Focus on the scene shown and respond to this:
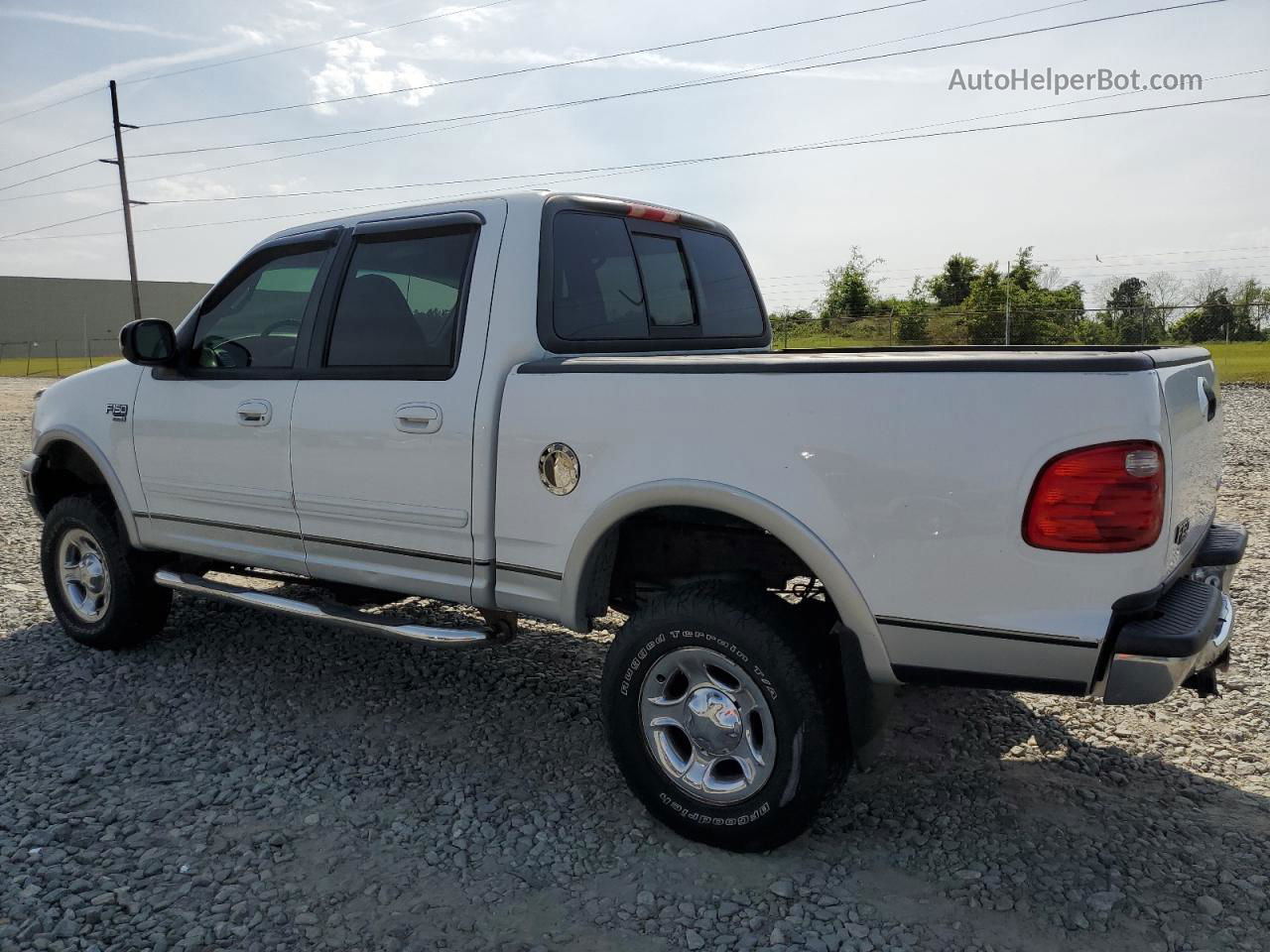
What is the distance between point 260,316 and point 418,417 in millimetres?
1307

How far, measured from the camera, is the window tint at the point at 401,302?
3797 mm

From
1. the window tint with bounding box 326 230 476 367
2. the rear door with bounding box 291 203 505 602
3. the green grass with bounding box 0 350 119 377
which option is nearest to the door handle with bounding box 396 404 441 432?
the rear door with bounding box 291 203 505 602

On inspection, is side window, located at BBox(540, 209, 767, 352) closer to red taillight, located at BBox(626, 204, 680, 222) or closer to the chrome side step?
red taillight, located at BBox(626, 204, 680, 222)

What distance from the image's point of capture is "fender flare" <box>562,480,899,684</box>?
2811 millimetres

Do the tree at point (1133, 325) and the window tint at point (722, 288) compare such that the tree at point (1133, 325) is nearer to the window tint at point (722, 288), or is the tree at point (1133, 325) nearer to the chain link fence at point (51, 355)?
the window tint at point (722, 288)

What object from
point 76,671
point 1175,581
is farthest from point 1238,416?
point 76,671

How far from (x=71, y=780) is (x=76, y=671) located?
1.31 meters

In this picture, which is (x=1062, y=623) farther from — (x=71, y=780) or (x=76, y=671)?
(x=76, y=671)

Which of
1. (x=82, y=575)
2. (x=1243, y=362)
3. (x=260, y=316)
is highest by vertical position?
(x=260, y=316)

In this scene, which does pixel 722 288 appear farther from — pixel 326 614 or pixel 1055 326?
pixel 1055 326

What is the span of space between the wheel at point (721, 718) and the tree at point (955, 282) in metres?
33.0

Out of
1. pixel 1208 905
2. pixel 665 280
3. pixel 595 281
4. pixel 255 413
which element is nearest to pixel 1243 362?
pixel 665 280

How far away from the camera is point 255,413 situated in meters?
4.19

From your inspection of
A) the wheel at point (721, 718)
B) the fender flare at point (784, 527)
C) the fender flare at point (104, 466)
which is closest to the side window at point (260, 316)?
the fender flare at point (104, 466)
